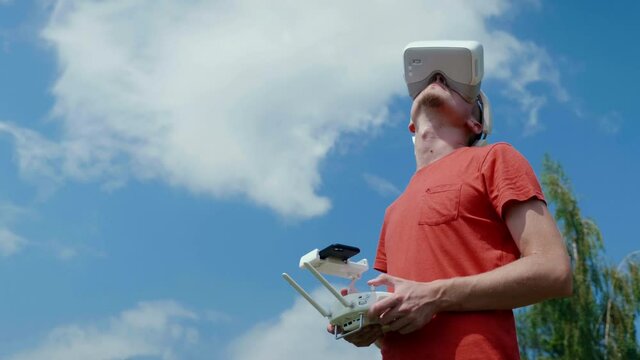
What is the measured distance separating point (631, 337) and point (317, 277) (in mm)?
15254

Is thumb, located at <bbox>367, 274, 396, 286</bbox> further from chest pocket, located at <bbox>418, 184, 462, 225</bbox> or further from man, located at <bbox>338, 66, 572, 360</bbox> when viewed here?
chest pocket, located at <bbox>418, 184, 462, 225</bbox>

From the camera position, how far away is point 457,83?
2.80m

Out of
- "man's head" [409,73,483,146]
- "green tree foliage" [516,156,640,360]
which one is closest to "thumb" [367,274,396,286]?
"man's head" [409,73,483,146]

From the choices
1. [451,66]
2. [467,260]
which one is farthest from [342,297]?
[451,66]

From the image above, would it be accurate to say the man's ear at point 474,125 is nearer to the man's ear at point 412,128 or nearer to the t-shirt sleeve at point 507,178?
the man's ear at point 412,128

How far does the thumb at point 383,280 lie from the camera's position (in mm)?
2211

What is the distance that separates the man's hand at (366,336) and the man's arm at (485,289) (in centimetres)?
6

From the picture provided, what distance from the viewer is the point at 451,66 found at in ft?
9.23

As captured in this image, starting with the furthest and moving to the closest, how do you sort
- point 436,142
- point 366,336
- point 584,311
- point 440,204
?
point 584,311 → point 436,142 → point 440,204 → point 366,336

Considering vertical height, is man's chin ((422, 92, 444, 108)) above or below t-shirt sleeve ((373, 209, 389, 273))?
above

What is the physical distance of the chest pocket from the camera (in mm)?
2373

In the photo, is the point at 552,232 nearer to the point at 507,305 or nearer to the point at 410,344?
the point at 507,305

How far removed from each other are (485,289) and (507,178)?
36 cm

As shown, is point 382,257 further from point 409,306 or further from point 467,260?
point 409,306
